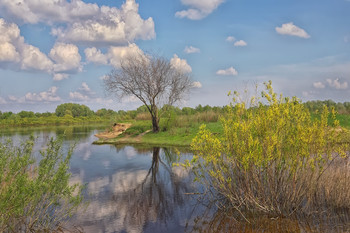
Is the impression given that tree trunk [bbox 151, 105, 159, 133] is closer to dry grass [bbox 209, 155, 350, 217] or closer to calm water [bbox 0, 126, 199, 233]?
calm water [bbox 0, 126, 199, 233]

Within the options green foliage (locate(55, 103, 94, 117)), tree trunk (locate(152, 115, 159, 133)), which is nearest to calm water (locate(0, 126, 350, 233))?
tree trunk (locate(152, 115, 159, 133))

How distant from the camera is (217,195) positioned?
364 inches

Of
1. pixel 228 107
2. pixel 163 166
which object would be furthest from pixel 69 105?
pixel 228 107

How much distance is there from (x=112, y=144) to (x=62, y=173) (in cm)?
2140

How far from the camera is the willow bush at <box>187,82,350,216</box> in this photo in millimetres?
6883

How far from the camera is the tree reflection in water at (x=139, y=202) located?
23.9 feet

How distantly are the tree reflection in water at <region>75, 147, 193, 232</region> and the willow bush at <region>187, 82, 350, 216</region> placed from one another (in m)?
2.11

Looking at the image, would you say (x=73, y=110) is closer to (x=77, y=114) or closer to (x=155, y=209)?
(x=77, y=114)

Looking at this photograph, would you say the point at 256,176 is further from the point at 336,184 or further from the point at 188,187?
the point at 188,187

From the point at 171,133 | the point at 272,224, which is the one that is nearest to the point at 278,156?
the point at 272,224

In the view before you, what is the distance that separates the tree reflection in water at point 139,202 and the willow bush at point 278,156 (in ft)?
6.94

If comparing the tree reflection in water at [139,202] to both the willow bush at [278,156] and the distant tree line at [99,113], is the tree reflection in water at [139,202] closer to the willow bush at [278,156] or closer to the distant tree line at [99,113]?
the willow bush at [278,156]

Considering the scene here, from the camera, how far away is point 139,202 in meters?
9.17

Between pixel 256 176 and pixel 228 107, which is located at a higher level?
pixel 228 107
